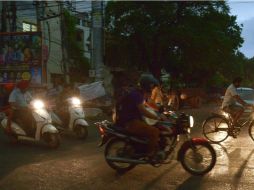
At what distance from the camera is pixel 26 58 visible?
20234 mm

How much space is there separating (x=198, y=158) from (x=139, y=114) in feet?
3.99

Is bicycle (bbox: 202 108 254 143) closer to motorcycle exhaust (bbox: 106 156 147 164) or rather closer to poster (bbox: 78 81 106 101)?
motorcycle exhaust (bbox: 106 156 147 164)

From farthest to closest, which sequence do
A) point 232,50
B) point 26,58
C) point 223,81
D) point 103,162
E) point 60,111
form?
point 223,81 < point 232,50 < point 26,58 < point 60,111 < point 103,162

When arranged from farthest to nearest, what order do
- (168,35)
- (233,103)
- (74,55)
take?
(74,55) → (168,35) → (233,103)

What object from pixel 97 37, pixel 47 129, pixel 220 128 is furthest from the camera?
pixel 97 37

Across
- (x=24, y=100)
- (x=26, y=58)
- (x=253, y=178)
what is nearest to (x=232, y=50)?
(x=26, y=58)

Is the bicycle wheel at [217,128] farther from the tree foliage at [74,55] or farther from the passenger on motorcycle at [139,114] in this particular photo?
the tree foliage at [74,55]

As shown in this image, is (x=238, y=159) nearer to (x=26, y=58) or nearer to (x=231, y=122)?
(x=231, y=122)

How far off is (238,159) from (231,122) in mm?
2684

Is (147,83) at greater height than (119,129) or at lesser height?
greater

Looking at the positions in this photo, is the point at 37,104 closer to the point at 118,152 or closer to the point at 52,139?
the point at 52,139

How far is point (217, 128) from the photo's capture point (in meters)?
11.2

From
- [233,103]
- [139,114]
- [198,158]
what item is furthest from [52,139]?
[233,103]

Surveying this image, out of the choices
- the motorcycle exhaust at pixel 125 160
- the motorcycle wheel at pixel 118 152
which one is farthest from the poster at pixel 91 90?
the motorcycle exhaust at pixel 125 160
